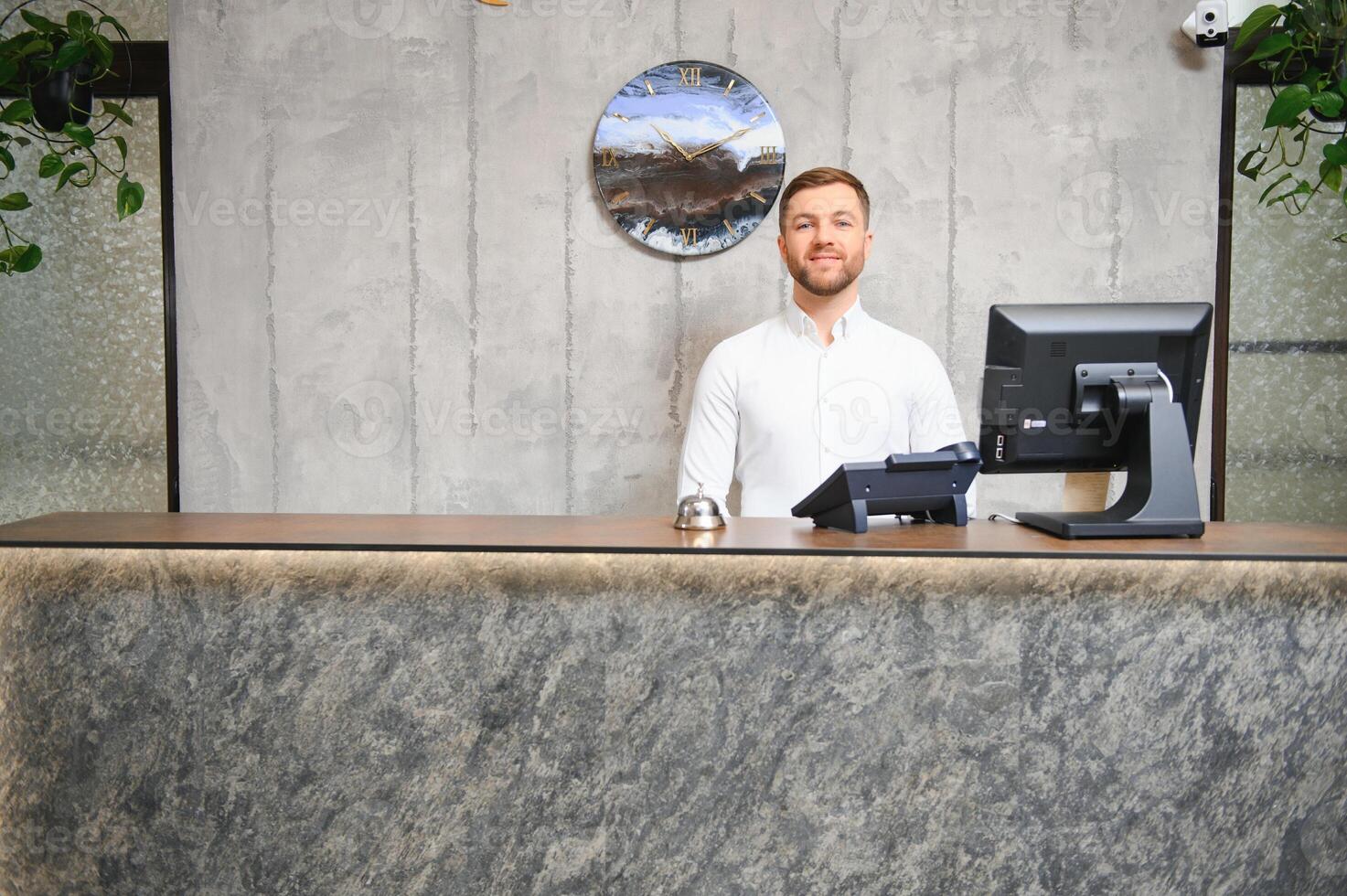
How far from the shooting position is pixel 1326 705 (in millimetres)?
1586

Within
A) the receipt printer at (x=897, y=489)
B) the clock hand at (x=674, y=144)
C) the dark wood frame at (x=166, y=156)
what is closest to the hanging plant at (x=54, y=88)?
the dark wood frame at (x=166, y=156)

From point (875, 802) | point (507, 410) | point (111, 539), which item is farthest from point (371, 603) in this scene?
point (507, 410)

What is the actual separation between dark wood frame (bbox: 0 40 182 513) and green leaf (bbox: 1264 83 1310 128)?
3.33 metres

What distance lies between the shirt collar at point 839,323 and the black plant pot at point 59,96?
2.11 meters

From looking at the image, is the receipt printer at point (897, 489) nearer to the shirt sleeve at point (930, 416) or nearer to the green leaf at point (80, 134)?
the shirt sleeve at point (930, 416)

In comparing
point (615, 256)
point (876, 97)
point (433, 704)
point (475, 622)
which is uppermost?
point (876, 97)

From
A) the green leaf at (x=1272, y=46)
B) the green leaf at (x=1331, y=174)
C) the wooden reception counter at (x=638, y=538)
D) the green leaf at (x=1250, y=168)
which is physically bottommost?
the wooden reception counter at (x=638, y=538)

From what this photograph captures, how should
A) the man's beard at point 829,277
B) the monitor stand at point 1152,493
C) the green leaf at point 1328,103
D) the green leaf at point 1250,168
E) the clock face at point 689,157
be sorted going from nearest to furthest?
the monitor stand at point 1152,493 < the green leaf at point 1328,103 < the man's beard at point 829,277 < the green leaf at point 1250,168 < the clock face at point 689,157

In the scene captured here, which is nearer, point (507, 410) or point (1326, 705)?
point (1326, 705)

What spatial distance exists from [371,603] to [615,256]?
69.3 inches

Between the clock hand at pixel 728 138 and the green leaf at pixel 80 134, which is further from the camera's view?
the clock hand at pixel 728 138

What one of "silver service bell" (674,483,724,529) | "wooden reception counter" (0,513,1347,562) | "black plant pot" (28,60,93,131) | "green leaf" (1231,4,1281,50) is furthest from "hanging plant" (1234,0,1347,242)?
"black plant pot" (28,60,93,131)

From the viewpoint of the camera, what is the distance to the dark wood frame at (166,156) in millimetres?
3189

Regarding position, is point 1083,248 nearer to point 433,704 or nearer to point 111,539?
point 433,704
